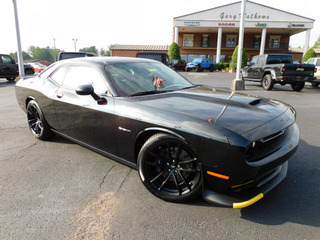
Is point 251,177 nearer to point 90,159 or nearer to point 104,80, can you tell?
point 104,80

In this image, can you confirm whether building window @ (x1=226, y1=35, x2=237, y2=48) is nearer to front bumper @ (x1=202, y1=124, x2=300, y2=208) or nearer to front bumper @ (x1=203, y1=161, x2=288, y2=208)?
front bumper @ (x1=202, y1=124, x2=300, y2=208)

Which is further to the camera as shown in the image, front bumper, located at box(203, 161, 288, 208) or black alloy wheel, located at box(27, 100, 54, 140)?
black alloy wheel, located at box(27, 100, 54, 140)

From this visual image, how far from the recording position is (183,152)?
2.24 meters

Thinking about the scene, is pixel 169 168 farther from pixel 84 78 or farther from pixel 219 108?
pixel 84 78

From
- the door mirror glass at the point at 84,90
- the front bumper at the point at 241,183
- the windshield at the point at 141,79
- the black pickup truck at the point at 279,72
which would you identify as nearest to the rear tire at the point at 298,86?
the black pickup truck at the point at 279,72

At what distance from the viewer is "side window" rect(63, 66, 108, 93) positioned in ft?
9.69

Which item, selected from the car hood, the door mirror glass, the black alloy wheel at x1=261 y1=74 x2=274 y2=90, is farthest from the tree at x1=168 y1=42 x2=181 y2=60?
the door mirror glass

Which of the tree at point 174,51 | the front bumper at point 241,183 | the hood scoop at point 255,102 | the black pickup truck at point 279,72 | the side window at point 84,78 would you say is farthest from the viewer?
the tree at point 174,51

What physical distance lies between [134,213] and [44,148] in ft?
7.68

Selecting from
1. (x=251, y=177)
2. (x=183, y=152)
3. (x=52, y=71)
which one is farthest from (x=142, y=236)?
(x=52, y=71)

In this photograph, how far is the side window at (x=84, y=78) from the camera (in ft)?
9.69

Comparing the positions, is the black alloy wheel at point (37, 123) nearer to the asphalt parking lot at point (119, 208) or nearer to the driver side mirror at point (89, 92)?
the asphalt parking lot at point (119, 208)

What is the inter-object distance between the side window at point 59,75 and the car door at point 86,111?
0.36 feet

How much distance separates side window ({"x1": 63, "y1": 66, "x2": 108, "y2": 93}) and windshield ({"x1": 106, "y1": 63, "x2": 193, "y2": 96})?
159mm
